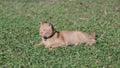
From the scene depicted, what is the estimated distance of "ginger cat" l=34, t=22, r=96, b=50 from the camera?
8.16 metres

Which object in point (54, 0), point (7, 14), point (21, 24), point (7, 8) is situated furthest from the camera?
point (54, 0)

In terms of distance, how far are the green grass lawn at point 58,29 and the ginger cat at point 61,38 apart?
6.2 inches

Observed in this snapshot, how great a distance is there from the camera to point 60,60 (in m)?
7.46

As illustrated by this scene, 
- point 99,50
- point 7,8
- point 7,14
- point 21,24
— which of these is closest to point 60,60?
point 99,50

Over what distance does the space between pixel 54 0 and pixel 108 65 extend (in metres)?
8.30

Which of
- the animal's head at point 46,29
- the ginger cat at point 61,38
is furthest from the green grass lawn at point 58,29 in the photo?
the animal's head at point 46,29

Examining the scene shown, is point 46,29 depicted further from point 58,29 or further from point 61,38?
point 58,29

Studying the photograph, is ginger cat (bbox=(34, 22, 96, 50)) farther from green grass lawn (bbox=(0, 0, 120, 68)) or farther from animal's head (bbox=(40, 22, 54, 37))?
green grass lawn (bbox=(0, 0, 120, 68))

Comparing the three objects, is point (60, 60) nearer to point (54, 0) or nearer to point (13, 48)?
point (13, 48)

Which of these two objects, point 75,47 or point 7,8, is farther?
point 7,8

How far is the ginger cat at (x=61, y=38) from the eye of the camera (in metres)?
8.16

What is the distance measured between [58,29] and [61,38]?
197 cm

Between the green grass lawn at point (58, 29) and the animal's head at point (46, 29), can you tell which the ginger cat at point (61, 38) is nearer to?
the animal's head at point (46, 29)

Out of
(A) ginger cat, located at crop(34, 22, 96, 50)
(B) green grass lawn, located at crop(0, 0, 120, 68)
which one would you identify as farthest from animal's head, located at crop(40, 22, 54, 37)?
(B) green grass lawn, located at crop(0, 0, 120, 68)
